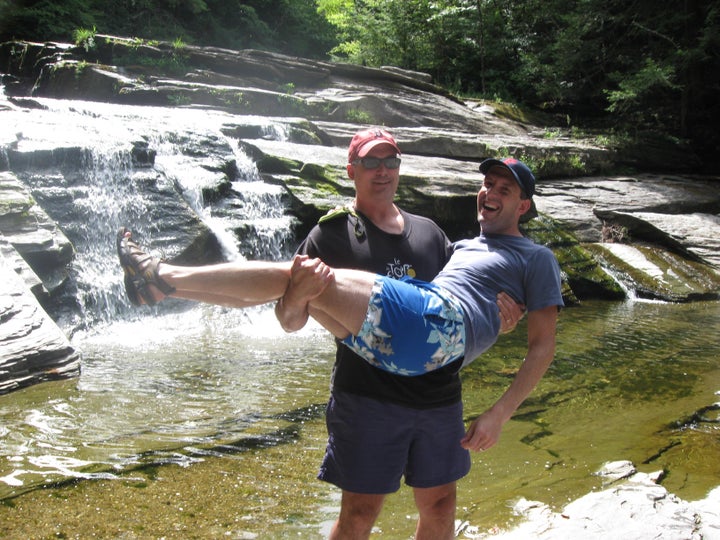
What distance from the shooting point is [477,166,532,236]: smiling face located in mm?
2934

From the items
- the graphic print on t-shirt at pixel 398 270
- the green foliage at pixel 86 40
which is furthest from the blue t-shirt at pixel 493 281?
the green foliage at pixel 86 40

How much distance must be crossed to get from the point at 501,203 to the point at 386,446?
1.17m

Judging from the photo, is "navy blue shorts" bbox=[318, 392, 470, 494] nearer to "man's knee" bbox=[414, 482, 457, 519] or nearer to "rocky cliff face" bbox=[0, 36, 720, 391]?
"man's knee" bbox=[414, 482, 457, 519]

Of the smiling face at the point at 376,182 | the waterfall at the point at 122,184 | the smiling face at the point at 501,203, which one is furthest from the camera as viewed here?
the waterfall at the point at 122,184

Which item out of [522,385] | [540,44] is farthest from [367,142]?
[540,44]

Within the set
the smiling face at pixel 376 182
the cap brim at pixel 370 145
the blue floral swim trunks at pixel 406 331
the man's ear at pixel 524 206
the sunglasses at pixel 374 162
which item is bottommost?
the blue floral swim trunks at pixel 406 331

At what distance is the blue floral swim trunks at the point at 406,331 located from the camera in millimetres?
2410

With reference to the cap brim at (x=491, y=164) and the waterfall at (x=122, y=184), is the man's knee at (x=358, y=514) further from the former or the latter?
the waterfall at (x=122, y=184)

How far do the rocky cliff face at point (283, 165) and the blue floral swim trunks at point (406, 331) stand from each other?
4169mm

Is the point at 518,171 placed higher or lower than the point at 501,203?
higher

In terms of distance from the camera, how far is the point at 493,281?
273cm

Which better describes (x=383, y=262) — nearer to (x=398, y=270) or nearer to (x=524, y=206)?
(x=398, y=270)

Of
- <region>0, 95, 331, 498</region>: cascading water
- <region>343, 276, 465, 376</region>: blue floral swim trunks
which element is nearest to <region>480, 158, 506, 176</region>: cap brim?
<region>343, 276, 465, 376</region>: blue floral swim trunks

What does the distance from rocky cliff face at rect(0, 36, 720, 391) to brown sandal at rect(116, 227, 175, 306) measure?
134 inches
